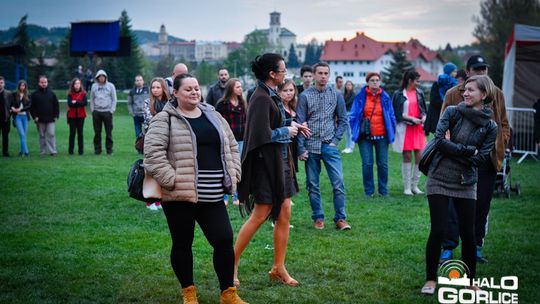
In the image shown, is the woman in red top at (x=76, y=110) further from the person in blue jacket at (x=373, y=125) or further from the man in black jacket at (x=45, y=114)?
the person in blue jacket at (x=373, y=125)

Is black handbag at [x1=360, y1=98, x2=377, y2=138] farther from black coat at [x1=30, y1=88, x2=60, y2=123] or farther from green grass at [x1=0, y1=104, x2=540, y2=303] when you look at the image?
black coat at [x1=30, y1=88, x2=60, y2=123]

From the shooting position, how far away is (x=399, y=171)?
54.5ft

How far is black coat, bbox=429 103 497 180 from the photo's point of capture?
6254mm

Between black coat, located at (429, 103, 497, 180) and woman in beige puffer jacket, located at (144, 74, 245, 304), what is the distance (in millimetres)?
1883

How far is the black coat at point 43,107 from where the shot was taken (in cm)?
1992

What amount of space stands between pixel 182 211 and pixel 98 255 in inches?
98.6

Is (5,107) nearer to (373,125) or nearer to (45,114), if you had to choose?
(45,114)

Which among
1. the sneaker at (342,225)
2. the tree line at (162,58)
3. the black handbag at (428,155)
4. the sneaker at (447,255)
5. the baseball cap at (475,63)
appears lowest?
the sneaker at (342,225)

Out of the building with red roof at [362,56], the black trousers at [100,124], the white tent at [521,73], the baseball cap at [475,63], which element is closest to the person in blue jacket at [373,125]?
the baseball cap at [475,63]

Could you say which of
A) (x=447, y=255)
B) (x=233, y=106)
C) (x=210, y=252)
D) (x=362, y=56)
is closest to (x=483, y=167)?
(x=447, y=255)

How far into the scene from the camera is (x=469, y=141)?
6340mm

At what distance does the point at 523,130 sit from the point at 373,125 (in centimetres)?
904

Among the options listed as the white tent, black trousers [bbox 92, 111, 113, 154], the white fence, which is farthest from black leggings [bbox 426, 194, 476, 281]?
black trousers [bbox 92, 111, 113, 154]

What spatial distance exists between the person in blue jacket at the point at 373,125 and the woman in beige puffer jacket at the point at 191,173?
676 cm
